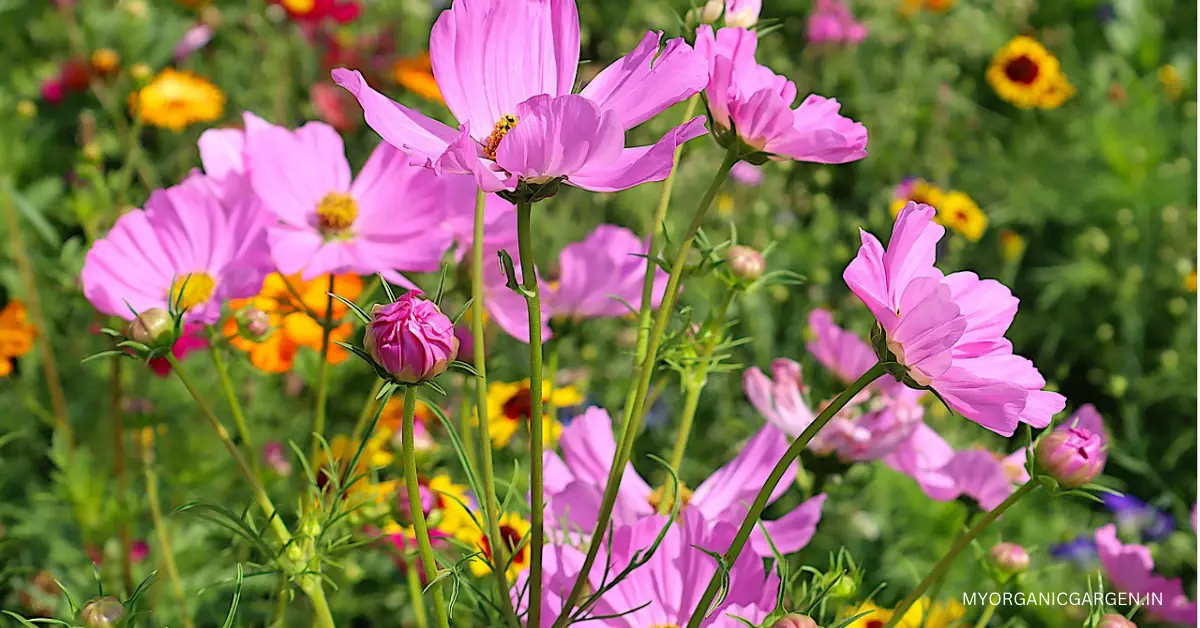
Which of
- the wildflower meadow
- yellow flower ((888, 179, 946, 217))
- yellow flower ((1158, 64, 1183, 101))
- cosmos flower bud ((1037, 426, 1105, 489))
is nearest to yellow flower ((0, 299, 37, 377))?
the wildflower meadow

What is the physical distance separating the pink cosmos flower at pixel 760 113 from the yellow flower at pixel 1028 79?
1743mm

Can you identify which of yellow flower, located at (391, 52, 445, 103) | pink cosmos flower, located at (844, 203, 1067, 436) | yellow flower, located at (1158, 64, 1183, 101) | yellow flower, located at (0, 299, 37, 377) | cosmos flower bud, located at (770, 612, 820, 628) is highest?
pink cosmos flower, located at (844, 203, 1067, 436)

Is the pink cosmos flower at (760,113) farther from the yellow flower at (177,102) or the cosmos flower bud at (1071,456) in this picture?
the yellow flower at (177,102)

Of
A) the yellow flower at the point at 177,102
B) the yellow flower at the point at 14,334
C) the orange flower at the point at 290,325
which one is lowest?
the yellow flower at the point at 14,334

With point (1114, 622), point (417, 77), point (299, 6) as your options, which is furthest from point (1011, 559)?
point (299, 6)

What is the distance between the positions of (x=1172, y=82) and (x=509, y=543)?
7.09 ft

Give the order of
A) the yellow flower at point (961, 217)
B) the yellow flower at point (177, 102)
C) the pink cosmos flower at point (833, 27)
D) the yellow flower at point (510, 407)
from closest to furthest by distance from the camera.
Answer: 1. the yellow flower at point (510, 407)
2. the yellow flower at point (177, 102)
3. the yellow flower at point (961, 217)
4. the pink cosmos flower at point (833, 27)

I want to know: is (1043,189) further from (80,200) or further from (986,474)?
(80,200)

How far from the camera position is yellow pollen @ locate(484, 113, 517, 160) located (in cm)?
48

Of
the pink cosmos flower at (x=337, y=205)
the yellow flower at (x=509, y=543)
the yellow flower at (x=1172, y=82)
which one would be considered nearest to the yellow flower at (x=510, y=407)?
the yellow flower at (x=509, y=543)

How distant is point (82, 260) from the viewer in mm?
953

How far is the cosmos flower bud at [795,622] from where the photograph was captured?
1.52 feet

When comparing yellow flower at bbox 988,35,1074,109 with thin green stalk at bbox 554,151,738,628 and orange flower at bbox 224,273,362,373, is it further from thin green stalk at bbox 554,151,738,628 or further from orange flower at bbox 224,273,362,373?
thin green stalk at bbox 554,151,738,628

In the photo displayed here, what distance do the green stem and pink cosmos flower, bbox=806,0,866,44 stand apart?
6.30 feet
